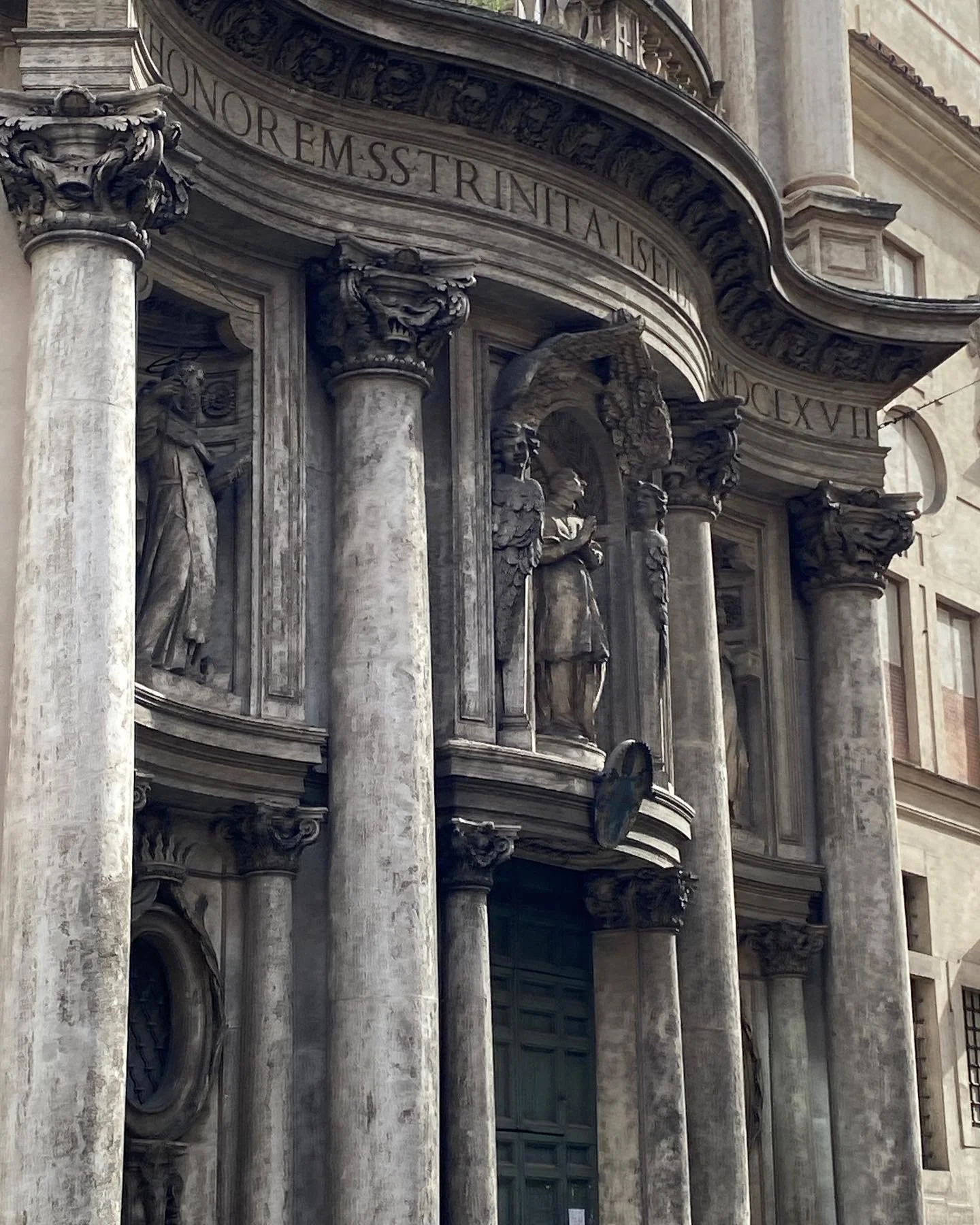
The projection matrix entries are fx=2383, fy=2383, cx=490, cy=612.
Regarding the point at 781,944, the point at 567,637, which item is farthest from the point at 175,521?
the point at 781,944

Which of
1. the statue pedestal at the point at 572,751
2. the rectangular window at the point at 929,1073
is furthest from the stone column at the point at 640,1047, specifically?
the rectangular window at the point at 929,1073

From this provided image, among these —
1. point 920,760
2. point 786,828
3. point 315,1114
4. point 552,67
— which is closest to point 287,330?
point 552,67

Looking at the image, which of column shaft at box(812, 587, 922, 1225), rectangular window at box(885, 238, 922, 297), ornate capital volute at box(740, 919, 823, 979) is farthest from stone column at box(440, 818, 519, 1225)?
rectangular window at box(885, 238, 922, 297)

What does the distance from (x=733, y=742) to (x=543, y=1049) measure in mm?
3961

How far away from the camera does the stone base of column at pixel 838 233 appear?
22672 mm

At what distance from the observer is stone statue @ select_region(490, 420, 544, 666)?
17.4 meters

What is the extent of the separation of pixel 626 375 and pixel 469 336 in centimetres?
139

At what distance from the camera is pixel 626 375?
60.8ft

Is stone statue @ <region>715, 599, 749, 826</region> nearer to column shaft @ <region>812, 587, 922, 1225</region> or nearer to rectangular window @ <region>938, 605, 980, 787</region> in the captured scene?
column shaft @ <region>812, 587, 922, 1225</region>

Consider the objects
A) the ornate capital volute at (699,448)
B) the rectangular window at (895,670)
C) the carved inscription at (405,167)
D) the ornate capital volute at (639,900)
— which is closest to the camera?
the carved inscription at (405,167)

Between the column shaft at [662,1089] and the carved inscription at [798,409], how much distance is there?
527cm

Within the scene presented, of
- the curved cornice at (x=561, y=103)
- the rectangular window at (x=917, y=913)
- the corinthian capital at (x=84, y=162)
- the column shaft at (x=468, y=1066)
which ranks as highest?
the curved cornice at (x=561, y=103)

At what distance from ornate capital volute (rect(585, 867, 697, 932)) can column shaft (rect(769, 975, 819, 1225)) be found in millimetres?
2640

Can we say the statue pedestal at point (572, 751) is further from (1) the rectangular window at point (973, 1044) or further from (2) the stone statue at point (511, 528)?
(1) the rectangular window at point (973, 1044)
